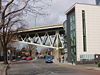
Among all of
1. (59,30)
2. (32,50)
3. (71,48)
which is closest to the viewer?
(71,48)

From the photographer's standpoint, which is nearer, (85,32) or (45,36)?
(85,32)

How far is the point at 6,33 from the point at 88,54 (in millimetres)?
17770

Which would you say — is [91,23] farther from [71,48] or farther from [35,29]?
[35,29]

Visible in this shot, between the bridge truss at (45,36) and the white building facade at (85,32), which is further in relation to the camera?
the bridge truss at (45,36)

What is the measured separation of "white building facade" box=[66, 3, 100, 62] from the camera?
48625 mm

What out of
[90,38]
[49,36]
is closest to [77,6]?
[90,38]

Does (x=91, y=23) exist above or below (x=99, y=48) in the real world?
above

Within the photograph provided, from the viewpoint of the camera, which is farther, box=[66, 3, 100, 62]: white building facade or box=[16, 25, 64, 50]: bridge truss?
box=[16, 25, 64, 50]: bridge truss

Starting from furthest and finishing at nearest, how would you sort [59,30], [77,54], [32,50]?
1. [32,50]
2. [59,30]
3. [77,54]

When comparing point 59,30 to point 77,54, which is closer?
point 77,54

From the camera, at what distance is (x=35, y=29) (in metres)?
85.2

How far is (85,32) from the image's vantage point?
162 ft

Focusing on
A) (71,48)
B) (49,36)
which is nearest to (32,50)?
(49,36)

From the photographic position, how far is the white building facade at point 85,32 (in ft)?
160
